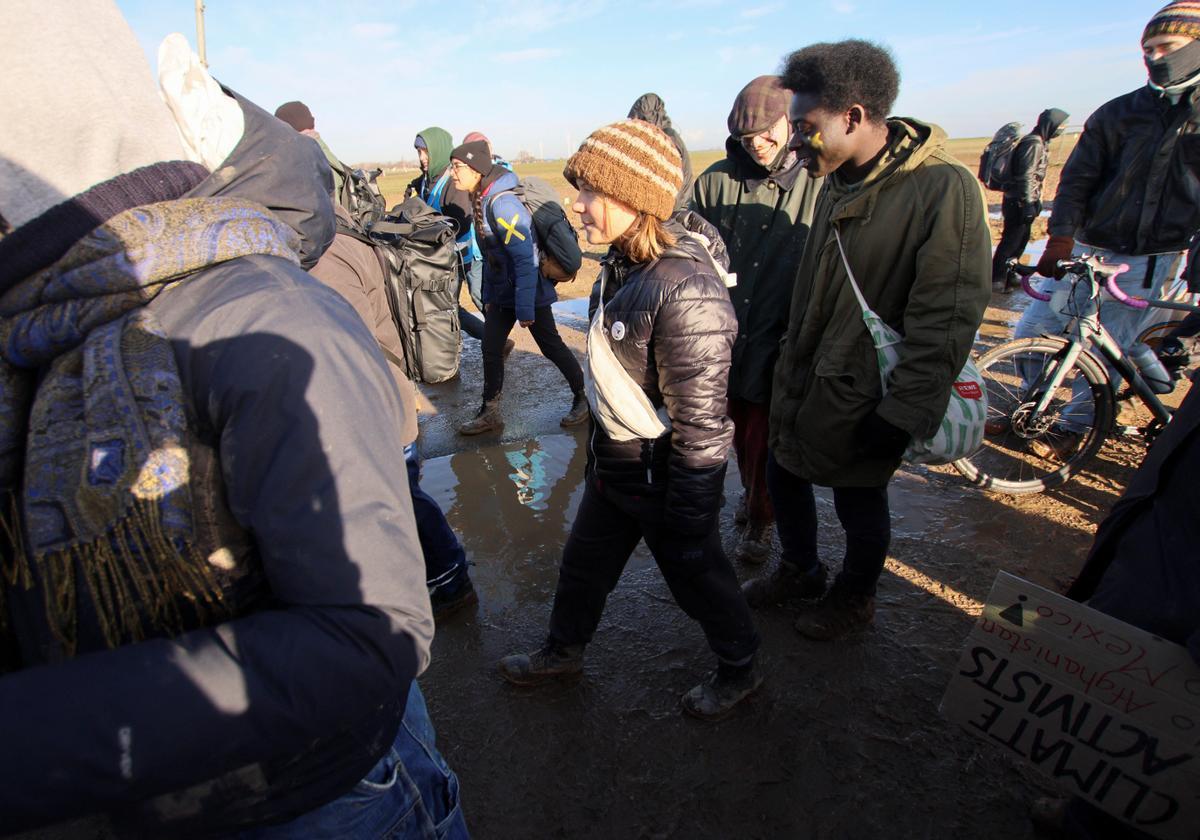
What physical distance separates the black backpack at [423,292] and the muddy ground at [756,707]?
1.12 m

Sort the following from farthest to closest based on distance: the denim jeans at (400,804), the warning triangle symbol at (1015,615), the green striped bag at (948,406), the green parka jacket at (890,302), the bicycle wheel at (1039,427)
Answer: the bicycle wheel at (1039,427)
the green striped bag at (948,406)
the green parka jacket at (890,302)
the warning triangle symbol at (1015,615)
the denim jeans at (400,804)

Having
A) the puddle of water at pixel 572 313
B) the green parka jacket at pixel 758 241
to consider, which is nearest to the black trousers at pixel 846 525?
the green parka jacket at pixel 758 241

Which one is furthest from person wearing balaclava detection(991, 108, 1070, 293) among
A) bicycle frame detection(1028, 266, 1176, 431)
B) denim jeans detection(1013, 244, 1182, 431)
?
bicycle frame detection(1028, 266, 1176, 431)

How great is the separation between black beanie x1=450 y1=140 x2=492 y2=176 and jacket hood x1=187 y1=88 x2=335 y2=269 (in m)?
3.58

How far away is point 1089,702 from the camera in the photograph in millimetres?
1608

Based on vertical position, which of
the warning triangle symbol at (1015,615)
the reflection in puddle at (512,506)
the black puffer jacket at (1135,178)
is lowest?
the reflection in puddle at (512,506)

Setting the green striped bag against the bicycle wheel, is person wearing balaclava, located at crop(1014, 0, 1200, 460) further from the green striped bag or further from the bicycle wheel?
the green striped bag

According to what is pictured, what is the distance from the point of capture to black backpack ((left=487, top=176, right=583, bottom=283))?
4484 millimetres

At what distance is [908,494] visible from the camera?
3885mm

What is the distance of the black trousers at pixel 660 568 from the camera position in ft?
7.06

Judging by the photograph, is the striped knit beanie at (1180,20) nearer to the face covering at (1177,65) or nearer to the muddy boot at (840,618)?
the face covering at (1177,65)

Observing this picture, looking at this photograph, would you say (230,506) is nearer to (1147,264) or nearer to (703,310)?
(703,310)

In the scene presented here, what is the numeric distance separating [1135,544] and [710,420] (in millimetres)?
1104

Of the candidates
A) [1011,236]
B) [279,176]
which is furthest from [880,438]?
[1011,236]
